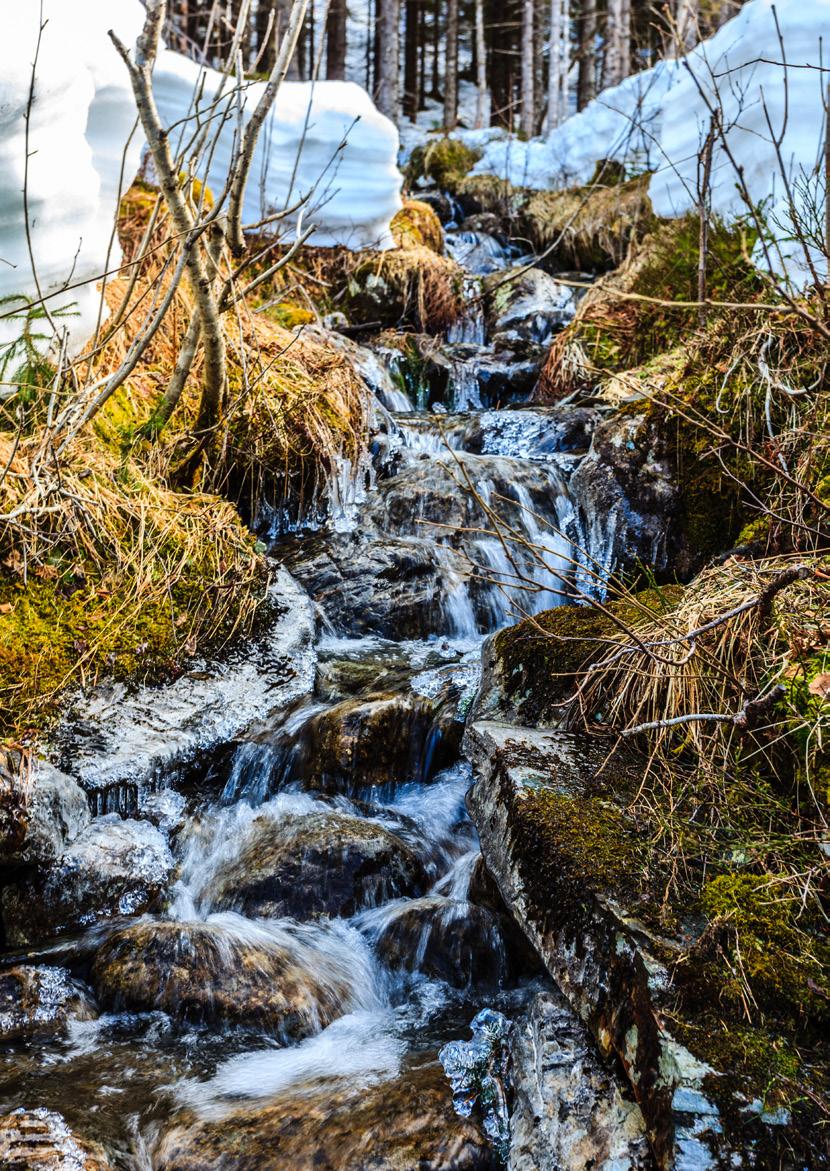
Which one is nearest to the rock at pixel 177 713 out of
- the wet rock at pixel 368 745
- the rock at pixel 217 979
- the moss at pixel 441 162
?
the wet rock at pixel 368 745

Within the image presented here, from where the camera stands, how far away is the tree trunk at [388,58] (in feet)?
52.8

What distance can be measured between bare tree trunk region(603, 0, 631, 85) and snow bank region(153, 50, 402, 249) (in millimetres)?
9041

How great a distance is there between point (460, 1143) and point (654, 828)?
94cm

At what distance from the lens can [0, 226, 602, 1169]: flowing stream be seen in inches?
91.4

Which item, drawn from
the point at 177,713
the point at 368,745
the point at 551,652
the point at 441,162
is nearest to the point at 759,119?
the point at 551,652

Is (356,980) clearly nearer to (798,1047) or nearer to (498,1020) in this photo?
(498,1020)

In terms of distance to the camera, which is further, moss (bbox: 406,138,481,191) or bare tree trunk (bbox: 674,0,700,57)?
moss (bbox: 406,138,481,191)

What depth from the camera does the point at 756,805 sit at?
235cm

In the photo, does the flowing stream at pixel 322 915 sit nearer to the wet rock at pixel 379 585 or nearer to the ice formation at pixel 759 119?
the wet rock at pixel 379 585

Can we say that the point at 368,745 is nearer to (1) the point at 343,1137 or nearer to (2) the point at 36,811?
(2) the point at 36,811

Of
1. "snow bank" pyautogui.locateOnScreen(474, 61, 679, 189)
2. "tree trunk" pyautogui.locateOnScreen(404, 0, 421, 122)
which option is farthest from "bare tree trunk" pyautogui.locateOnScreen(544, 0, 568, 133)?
"tree trunk" pyautogui.locateOnScreen(404, 0, 421, 122)

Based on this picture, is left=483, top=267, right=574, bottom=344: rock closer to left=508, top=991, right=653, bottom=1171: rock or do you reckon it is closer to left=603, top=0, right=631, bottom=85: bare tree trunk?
left=508, top=991, right=653, bottom=1171: rock

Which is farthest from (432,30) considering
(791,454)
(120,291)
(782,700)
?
(782,700)

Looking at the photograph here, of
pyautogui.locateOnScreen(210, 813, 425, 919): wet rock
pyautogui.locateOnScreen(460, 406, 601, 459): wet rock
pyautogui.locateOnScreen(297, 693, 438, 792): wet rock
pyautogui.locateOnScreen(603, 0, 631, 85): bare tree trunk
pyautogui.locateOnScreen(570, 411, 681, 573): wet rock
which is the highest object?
pyautogui.locateOnScreen(603, 0, 631, 85): bare tree trunk
